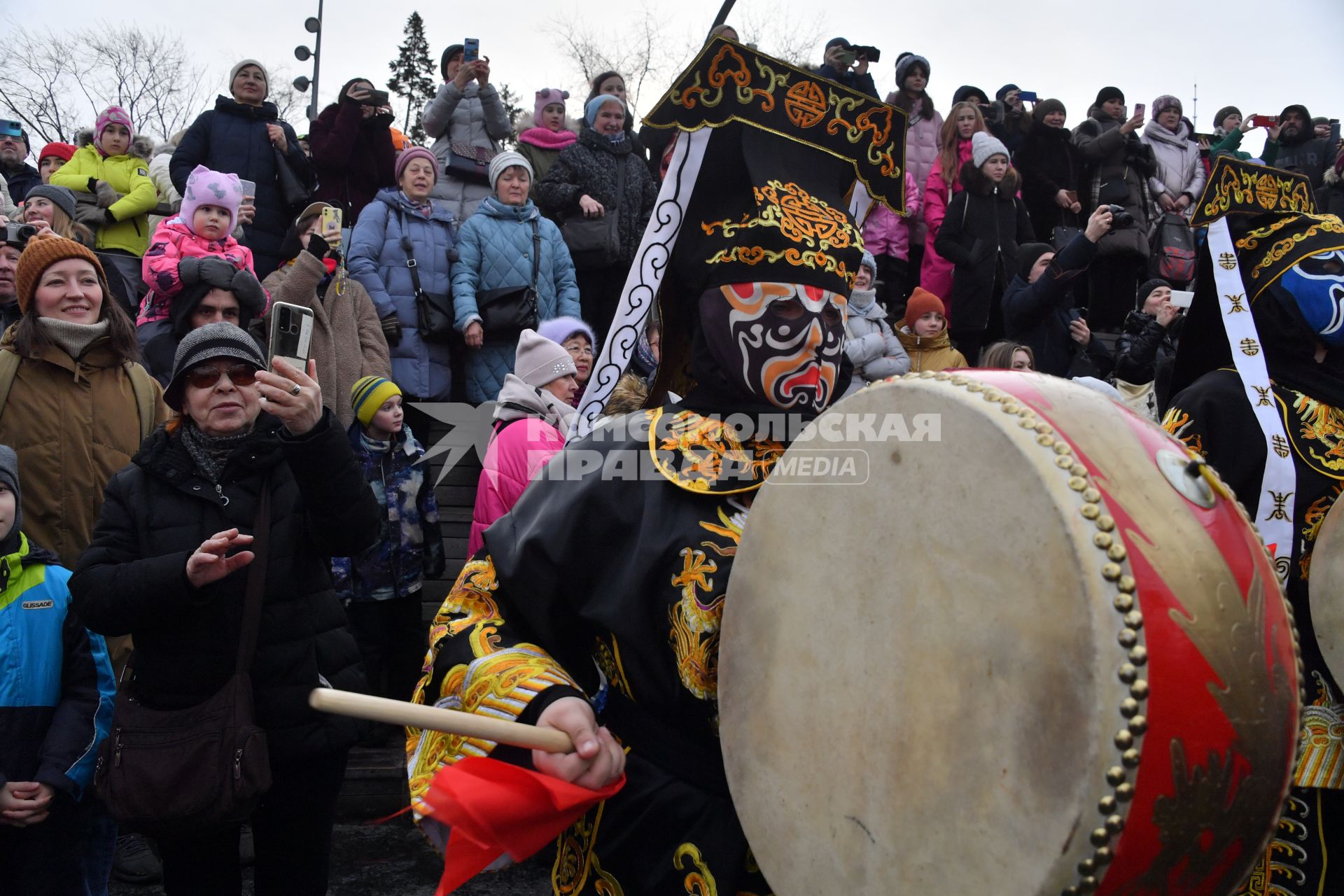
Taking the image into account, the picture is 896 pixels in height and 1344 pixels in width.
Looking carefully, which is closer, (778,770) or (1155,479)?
(1155,479)

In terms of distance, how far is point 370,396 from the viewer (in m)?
5.21

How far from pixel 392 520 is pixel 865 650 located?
3952 millimetres

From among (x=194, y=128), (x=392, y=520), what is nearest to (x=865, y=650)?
(x=392, y=520)

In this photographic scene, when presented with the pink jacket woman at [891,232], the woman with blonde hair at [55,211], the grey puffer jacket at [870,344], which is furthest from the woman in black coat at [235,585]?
the pink jacket woman at [891,232]

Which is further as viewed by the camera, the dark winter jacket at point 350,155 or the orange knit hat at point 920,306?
the dark winter jacket at point 350,155

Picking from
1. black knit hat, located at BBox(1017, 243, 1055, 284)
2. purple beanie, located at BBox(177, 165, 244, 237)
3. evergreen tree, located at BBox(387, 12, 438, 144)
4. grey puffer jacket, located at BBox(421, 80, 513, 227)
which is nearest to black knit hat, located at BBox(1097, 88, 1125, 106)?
black knit hat, located at BBox(1017, 243, 1055, 284)

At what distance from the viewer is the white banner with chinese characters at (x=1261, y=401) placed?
2.78 metres

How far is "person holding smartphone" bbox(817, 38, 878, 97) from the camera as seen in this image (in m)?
8.58

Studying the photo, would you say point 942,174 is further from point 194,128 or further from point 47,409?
point 47,409

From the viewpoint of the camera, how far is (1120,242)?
8.86 m

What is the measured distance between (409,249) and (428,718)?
524 cm

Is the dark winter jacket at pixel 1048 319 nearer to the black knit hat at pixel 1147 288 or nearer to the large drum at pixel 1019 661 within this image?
the black knit hat at pixel 1147 288

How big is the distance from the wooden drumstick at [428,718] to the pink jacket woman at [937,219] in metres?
7.06

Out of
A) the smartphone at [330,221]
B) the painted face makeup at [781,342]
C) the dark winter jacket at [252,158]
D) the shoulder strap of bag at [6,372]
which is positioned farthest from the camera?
the dark winter jacket at [252,158]
